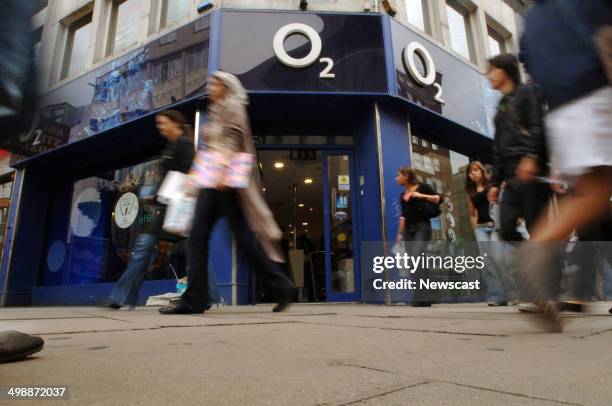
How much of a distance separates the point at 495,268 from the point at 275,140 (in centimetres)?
413

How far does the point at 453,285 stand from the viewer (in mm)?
6457

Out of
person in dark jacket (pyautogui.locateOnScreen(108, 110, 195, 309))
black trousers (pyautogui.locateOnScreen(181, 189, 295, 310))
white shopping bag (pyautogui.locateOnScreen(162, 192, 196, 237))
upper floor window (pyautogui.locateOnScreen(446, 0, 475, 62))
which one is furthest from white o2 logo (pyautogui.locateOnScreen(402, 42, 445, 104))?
black trousers (pyautogui.locateOnScreen(181, 189, 295, 310))

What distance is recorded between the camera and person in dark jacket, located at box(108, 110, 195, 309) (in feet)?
12.4

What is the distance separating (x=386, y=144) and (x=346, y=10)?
249 cm

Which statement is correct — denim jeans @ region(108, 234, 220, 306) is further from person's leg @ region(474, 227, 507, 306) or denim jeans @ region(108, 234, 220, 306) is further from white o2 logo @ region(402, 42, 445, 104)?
white o2 logo @ region(402, 42, 445, 104)

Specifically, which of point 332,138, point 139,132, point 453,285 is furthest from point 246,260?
point 139,132

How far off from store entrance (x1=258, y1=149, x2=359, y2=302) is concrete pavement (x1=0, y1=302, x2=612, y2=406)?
374 centimetres

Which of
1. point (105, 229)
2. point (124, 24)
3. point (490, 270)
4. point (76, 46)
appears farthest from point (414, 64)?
point (76, 46)

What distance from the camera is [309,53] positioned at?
7.00 meters

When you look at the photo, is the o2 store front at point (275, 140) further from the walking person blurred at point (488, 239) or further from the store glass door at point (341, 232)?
the walking person blurred at point (488, 239)

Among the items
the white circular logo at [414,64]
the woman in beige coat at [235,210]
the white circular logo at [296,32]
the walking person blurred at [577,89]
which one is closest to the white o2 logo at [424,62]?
the white circular logo at [414,64]

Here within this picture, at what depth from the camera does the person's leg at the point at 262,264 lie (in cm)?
284

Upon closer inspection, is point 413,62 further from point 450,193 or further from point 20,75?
point 20,75

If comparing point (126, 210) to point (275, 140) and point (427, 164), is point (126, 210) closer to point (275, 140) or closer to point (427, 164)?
point (275, 140)
